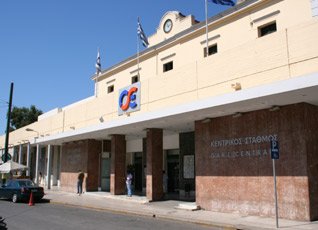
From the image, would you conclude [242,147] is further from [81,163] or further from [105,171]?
[81,163]

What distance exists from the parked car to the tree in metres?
52.7

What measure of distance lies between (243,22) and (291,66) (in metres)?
8.64

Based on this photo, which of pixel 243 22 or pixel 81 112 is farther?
pixel 81 112

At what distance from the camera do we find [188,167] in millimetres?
24203

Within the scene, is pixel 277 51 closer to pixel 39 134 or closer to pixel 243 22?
pixel 243 22

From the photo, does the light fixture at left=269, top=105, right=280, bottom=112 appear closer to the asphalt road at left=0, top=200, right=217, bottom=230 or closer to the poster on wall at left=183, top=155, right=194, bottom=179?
the asphalt road at left=0, top=200, right=217, bottom=230

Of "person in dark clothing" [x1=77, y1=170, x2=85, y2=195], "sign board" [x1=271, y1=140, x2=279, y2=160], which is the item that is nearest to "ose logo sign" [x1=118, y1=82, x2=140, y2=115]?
"person in dark clothing" [x1=77, y1=170, x2=85, y2=195]

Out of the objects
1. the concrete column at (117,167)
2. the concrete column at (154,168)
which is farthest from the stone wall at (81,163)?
the concrete column at (154,168)

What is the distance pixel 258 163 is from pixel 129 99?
9251mm

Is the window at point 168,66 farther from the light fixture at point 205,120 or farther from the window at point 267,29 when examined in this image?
the light fixture at point 205,120

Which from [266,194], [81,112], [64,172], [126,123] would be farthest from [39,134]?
[266,194]

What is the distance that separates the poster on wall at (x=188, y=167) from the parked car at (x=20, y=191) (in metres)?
9.37

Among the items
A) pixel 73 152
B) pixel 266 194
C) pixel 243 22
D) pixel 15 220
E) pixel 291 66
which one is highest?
pixel 243 22

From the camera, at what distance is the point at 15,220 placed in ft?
47.1
